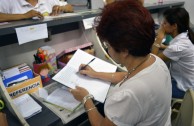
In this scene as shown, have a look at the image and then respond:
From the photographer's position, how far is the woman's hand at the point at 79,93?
94cm

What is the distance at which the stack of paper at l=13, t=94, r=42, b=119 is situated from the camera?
837 mm

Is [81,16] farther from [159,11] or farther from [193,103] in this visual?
[159,11]

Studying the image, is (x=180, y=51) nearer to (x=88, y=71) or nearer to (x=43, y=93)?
(x=88, y=71)

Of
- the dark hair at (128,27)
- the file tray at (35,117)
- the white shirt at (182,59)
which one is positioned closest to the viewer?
the dark hair at (128,27)

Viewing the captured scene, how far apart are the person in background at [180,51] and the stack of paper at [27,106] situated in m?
1.20

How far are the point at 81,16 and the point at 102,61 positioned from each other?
369mm

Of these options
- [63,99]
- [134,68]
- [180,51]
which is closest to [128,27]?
[134,68]

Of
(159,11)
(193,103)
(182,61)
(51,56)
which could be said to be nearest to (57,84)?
(51,56)

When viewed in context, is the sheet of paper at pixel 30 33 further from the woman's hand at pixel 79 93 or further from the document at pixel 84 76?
the woman's hand at pixel 79 93

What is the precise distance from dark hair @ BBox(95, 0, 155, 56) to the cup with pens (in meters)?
0.59

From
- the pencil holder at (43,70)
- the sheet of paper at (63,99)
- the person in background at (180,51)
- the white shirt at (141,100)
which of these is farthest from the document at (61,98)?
the person in background at (180,51)

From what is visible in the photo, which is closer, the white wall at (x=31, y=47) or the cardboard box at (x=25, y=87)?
the cardboard box at (x=25, y=87)

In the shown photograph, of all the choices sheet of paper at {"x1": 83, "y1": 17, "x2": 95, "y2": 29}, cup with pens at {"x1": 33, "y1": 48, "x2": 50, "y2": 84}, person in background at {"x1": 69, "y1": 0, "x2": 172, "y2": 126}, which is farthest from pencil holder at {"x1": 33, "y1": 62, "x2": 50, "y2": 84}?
person in background at {"x1": 69, "y1": 0, "x2": 172, "y2": 126}

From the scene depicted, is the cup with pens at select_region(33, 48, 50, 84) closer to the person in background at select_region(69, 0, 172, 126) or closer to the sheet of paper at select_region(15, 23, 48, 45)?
the sheet of paper at select_region(15, 23, 48, 45)
